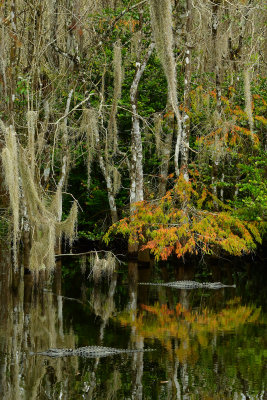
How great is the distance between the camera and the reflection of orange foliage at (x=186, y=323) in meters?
8.12

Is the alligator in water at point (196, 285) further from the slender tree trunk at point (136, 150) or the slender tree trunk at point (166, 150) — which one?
the slender tree trunk at point (166, 150)

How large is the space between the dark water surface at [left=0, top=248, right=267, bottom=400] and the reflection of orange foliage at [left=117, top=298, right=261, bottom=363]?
1cm

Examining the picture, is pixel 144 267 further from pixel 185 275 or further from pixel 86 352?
pixel 86 352

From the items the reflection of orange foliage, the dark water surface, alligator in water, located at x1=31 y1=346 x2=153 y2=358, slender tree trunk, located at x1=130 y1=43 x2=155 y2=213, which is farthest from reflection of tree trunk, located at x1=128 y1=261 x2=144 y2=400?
slender tree trunk, located at x1=130 y1=43 x2=155 y2=213

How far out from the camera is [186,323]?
9.53m

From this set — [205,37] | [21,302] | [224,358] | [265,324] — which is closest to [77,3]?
[205,37]

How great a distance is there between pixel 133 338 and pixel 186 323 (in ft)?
4.61

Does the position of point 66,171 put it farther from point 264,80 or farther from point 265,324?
point 265,324

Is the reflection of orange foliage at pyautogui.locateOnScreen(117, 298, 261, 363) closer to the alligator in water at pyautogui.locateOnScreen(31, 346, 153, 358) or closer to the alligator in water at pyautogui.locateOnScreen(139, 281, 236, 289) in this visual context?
the alligator in water at pyautogui.locateOnScreen(31, 346, 153, 358)

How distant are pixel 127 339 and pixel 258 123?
9.05 meters

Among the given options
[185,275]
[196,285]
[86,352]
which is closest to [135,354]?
[86,352]

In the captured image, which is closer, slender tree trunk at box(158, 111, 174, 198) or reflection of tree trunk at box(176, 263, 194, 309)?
reflection of tree trunk at box(176, 263, 194, 309)

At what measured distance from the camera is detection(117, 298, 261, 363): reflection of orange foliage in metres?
8.12

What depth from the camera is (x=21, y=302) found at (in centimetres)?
1091
